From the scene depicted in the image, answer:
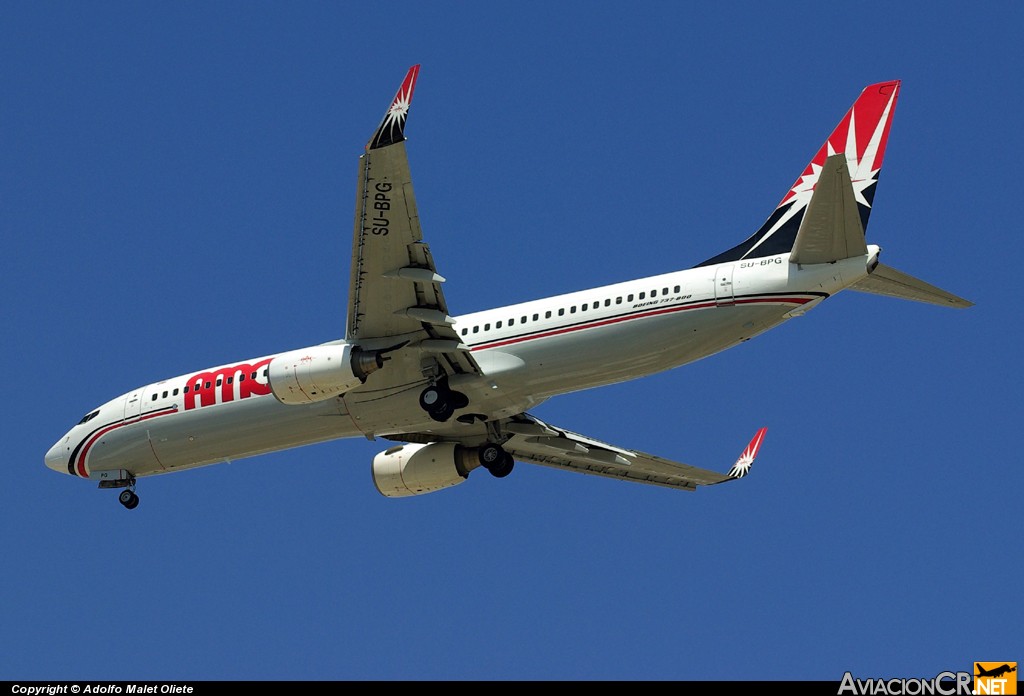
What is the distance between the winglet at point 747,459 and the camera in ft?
144

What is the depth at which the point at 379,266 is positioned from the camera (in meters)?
33.3

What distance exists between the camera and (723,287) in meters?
34.5

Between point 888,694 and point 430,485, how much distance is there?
54.2ft

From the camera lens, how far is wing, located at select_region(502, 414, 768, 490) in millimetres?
40875

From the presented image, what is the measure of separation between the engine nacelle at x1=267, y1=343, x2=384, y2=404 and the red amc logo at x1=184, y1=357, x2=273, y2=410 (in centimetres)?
290

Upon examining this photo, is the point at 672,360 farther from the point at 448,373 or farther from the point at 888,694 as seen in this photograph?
the point at 888,694

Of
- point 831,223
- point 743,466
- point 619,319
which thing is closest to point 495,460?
point 619,319

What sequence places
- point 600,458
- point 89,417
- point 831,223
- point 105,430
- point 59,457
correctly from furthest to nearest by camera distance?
point 600,458 < point 59,457 < point 89,417 < point 105,430 < point 831,223

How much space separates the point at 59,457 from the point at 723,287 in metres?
18.3

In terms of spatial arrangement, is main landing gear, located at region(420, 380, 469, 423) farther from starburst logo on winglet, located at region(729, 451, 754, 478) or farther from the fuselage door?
starburst logo on winglet, located at region(729, 451, 754, 478)

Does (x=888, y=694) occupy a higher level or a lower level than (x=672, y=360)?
lower

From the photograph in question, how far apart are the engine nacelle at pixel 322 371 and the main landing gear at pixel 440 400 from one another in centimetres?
163

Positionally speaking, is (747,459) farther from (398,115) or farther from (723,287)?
(398,115)

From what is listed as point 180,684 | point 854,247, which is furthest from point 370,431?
point 854,247
